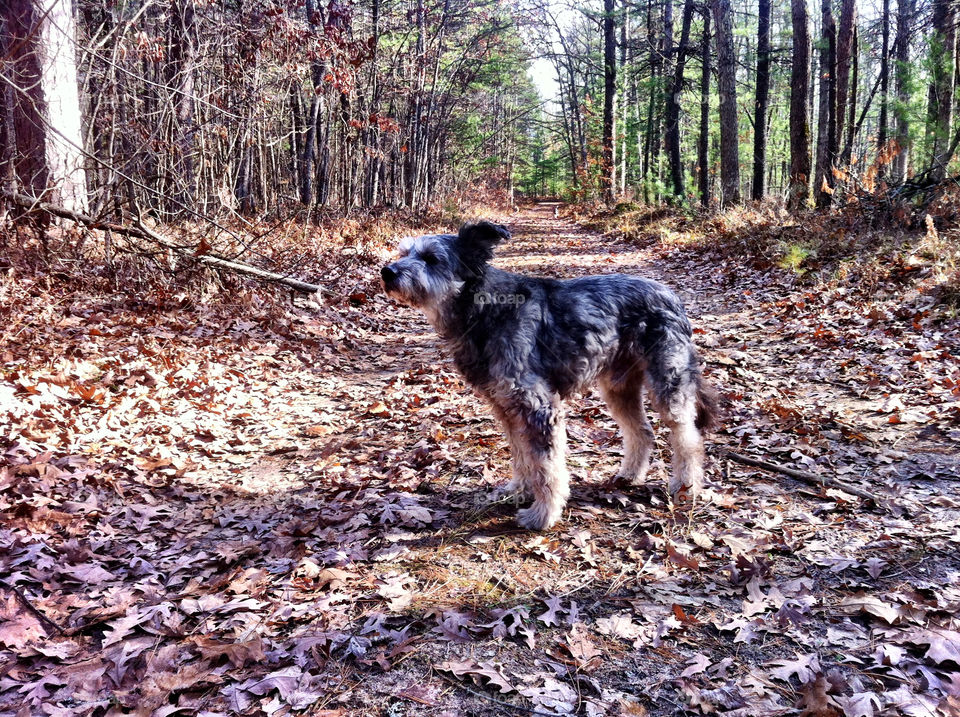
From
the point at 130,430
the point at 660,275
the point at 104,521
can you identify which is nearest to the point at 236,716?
the point at 104,521

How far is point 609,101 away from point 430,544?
32.1m

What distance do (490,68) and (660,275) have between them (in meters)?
24.0

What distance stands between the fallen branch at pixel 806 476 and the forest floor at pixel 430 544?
0.10 metres

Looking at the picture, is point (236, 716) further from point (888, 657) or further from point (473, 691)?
point (888, 657)

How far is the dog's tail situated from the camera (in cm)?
514

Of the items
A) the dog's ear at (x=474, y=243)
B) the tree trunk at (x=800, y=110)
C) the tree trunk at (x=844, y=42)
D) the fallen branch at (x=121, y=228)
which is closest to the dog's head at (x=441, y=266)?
the dog's ear at (x=474, y=243)

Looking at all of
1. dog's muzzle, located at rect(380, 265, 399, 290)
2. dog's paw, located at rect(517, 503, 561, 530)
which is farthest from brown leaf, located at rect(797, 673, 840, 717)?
dog's muzzle, located at rect(380, 265, 399, 290)

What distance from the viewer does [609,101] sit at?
3194cm

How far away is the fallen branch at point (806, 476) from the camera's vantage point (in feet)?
15.4

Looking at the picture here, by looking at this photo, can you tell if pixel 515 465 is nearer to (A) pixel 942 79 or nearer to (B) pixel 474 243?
(B) pixel 474 243

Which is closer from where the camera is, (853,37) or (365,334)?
(365,334)

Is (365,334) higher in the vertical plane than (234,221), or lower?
lower

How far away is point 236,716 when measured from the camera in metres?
2.89

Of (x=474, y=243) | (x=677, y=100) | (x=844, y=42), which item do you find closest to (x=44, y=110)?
(x=474, y=243)
